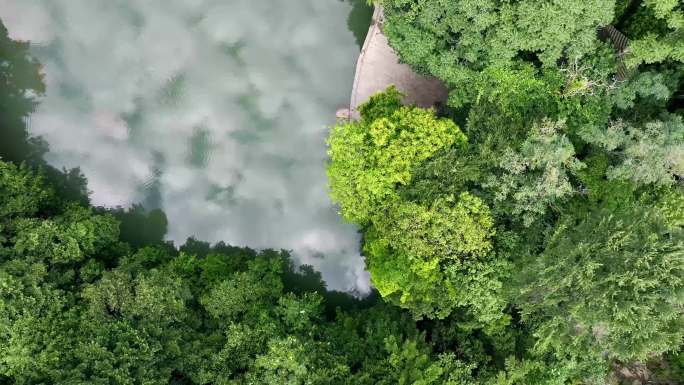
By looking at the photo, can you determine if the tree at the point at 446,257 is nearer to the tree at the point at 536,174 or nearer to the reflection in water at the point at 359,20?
the tree at the point at 536,174

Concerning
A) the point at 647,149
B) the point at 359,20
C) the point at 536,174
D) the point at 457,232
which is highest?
the point at 359,20

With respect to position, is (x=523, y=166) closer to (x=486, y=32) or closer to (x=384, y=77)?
(x=486, y=32)

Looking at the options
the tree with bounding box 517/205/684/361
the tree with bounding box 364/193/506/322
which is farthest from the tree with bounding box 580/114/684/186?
the tree with bounding box 364/193/506/322

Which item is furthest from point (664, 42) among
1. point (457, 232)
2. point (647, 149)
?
point (457, 232)

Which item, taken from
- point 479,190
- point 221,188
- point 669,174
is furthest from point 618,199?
point 221,188

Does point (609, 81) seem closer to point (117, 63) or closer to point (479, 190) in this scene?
point (479, 190)

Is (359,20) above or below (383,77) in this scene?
above

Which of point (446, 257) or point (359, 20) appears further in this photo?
point (359, 20)

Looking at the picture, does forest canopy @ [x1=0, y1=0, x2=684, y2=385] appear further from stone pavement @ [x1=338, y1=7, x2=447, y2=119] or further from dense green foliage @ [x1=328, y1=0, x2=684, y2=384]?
stone pavement @ [x1=338, y1=7, x2=447, y2=119]
